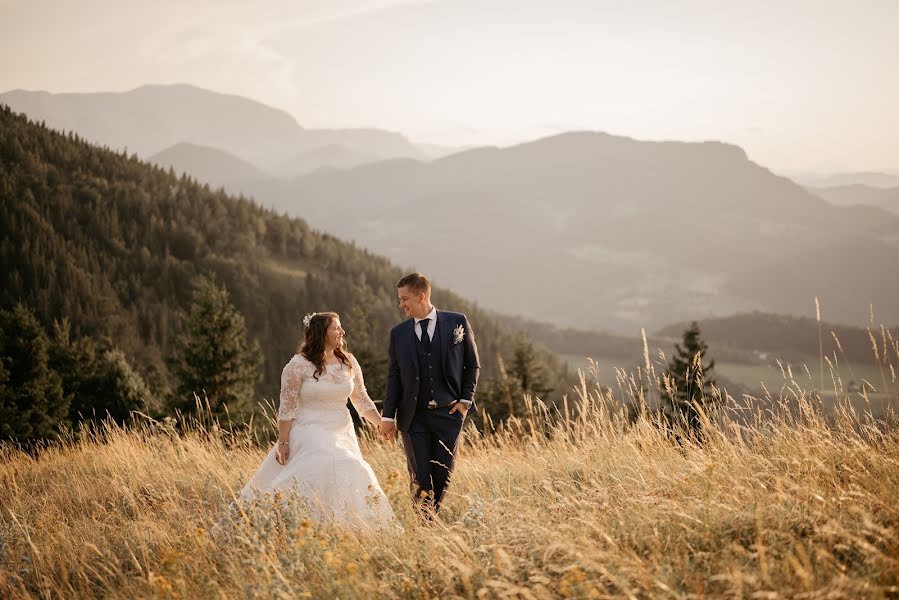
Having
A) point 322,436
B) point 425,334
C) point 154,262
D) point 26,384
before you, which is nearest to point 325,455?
point 322,436

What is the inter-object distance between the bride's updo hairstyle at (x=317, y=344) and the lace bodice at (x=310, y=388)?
0.04 metres

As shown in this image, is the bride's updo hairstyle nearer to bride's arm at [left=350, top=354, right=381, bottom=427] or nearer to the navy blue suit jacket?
bride's arm at [left=350, top=354, right=381, bottom=427]

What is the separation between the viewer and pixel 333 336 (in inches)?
229

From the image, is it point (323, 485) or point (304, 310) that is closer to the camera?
point (323, 485)

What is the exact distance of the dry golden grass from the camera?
9.35ft

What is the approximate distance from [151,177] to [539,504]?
140 m

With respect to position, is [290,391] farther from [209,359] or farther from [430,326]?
[209,359]

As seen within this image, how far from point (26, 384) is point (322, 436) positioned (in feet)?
106

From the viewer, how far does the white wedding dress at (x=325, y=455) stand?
494 cm

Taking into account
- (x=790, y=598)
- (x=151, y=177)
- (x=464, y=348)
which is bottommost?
(x=790, y=598)

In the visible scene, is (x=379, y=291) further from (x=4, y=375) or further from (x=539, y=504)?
(x=539, y=504)

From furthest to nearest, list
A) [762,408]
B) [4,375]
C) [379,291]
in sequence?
[379,291] < [4,375] < [762,408]

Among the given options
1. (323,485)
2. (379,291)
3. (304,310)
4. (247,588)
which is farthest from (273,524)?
(379,291)

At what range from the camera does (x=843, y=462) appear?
4.03 meters
